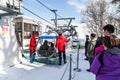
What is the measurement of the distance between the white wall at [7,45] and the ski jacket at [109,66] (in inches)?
285

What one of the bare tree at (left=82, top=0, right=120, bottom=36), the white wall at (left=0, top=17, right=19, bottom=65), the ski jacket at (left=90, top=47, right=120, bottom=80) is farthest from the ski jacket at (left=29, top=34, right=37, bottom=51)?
the bare tree at (left=82, top=0, right=120, bottom=36)

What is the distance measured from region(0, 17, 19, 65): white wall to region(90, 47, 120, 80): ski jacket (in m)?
7.24

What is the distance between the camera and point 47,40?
13.1m

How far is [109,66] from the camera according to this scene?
3.32 m

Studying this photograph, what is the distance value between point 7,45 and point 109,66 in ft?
25.4

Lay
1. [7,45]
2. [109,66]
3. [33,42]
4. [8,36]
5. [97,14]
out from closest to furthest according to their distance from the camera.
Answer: [109,66], [7,45], [8,36], [33,42], [97,14]

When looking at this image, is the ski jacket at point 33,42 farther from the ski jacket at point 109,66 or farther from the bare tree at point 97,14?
the bare tree at point 97,14

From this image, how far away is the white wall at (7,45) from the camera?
9.98 m

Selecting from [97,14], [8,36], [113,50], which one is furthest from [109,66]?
[97,14]

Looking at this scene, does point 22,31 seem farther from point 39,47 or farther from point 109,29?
point 109,29

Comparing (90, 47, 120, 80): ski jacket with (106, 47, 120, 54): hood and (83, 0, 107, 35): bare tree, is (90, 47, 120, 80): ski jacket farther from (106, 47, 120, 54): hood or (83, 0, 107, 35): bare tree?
(83, 0, 107, 35): bare tree

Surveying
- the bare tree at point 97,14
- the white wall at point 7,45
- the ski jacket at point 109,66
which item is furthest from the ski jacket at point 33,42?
the bare tree at point 97,14

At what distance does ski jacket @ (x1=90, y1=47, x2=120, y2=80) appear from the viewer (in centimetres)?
331

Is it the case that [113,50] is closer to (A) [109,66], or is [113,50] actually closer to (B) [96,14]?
(A) [109,66]
